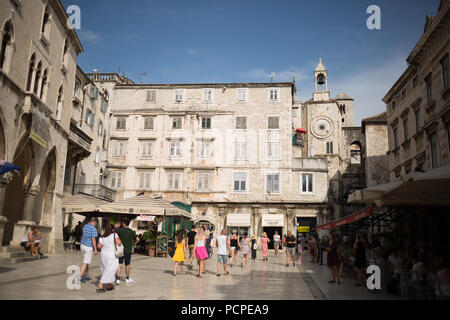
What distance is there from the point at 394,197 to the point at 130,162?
101 feet

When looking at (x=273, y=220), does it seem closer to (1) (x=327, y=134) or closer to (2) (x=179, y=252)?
(1) (x=327, y=134)

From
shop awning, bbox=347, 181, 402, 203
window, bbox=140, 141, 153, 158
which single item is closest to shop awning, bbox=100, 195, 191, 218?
shop awning, bbox=347, 181, 402, 203

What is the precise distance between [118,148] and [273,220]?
55.8 feet

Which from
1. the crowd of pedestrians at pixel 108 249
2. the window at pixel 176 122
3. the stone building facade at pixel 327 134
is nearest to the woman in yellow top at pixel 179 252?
the crowd of pedestrians at pixel 108 249

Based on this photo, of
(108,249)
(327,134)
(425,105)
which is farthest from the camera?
(327,134)

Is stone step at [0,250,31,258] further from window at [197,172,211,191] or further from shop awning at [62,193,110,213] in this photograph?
window at [197,172,211,191]

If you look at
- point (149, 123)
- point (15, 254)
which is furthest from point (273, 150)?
point (15, 254)

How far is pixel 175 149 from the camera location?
3750 cm

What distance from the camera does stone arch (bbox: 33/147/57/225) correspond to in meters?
18.4

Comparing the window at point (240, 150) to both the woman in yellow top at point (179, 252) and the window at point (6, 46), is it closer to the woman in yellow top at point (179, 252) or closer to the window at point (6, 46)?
the woman in yellow top at point (179, 252)

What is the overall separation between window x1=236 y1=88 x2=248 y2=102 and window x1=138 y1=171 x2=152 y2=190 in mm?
11623

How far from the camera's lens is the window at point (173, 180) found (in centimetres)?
3672
